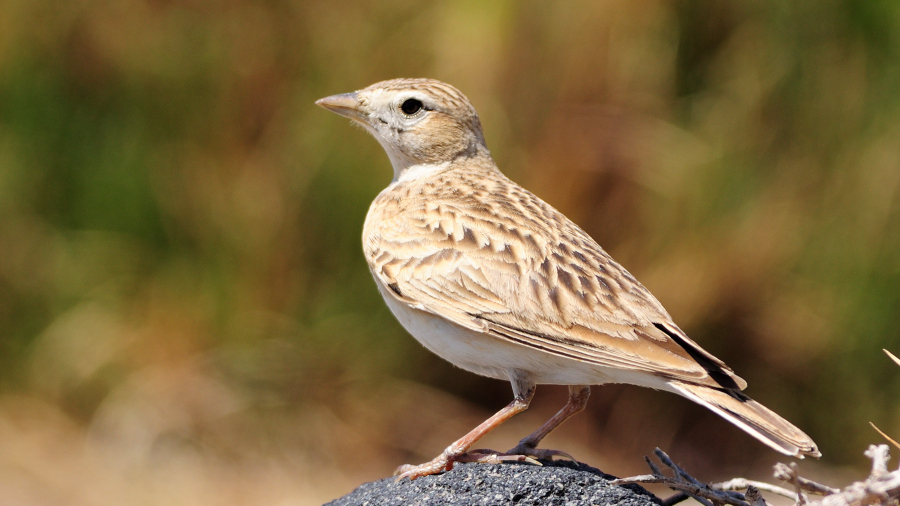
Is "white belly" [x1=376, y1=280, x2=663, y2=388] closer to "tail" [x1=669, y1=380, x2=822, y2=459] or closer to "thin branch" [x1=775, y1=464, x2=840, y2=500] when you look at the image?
"tail" [x1=669, y1=380, x2=822, y2=459]

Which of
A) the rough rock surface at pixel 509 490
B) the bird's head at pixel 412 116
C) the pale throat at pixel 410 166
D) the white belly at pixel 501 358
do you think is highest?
the bird's head at pixel 412 116

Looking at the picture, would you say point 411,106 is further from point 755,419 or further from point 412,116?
point 755,419

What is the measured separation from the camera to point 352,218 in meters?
7.16

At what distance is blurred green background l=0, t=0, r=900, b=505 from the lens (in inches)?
273

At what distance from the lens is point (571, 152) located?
6973 mm

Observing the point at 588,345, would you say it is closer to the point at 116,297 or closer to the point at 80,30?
the point at 116,297

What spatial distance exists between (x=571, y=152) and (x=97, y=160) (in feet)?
12.4

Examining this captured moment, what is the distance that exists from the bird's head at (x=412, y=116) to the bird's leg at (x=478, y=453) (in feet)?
5.07

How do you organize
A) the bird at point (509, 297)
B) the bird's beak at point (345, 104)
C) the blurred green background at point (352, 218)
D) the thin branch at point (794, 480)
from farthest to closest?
the blurred green background at point (352, 218) < the bird's beak at point (345, 104) < the bird at point (509, 297) < the thin branch at point (794, 480)

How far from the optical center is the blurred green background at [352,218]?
273 inches

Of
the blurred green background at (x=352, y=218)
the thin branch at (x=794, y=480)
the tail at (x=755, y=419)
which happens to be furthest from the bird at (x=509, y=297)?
the blurred green background at (x=352, y=218)

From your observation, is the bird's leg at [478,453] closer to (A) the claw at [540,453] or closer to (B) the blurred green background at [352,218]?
(A) the claw at [540,453]

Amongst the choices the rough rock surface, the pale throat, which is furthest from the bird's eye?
the rough rock surface

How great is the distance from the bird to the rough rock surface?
14cm
